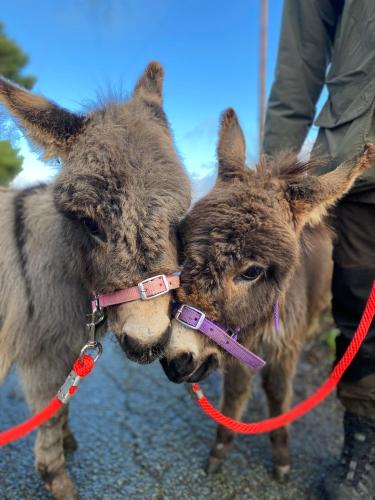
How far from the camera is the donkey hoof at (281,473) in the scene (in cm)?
282

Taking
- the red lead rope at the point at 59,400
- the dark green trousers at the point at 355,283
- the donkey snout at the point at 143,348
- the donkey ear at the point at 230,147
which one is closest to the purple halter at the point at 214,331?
the donkey snout at the point at 143,348

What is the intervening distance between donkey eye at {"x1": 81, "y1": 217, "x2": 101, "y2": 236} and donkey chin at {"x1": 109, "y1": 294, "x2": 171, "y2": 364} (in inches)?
14.9

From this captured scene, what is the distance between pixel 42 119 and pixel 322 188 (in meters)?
1.53

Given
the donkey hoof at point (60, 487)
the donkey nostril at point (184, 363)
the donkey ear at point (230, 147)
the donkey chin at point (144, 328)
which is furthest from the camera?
the donkey hoof at point (60, 487)

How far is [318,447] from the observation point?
313 centimetres

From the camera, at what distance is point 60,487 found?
251 cm

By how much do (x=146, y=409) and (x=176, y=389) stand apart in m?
0.45

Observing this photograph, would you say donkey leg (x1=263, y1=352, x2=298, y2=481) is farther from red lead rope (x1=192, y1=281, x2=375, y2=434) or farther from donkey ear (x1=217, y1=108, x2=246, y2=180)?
donkey ear (x1=217, y1=108, x2=246, y2=180)

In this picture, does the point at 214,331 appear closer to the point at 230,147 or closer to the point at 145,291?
the point at 145,291

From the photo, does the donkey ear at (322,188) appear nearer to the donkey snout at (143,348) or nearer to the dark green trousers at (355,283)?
the dark green trousers at (355,283)

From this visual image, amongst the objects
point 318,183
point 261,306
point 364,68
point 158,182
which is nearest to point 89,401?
point 261,306

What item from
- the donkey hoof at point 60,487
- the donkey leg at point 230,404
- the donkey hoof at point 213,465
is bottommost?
the donkey hoof at point 60,487

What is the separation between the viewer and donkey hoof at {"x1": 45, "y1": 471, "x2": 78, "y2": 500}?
251 centimetres

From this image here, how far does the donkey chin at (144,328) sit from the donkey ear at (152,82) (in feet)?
5.12
